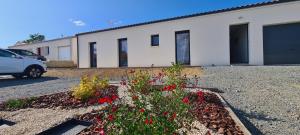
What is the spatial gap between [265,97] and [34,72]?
11395 mm

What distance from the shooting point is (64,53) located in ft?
93.4

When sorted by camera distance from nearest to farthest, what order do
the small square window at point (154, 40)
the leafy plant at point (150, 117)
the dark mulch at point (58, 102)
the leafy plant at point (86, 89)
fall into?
the leafy plant at point (150, 117)
the dark mulch at point (58, 102)
the leafy plant at point (86, 89)
the small square window at point (154, 40)

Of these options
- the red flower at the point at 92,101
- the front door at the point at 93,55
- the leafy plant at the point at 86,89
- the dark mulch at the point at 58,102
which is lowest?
the dark mulch at the point at 58,102

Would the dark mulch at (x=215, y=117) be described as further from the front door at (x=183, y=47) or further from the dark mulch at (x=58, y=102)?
the front door at (x=183, y=47)

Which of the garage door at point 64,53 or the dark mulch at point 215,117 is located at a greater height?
the garage door at point 64,53

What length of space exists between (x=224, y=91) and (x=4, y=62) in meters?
10.5

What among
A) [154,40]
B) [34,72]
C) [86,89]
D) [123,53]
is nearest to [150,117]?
[86,89]

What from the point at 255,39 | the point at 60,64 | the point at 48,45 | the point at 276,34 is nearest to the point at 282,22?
the point at 276,34

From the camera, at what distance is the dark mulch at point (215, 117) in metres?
3.54

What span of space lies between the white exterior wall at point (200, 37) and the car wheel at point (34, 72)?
654 centimetres

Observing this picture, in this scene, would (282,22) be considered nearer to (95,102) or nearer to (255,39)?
(255,39)

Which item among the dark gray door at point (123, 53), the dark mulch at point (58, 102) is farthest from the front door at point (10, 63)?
the dark gray door at point (123, 53)

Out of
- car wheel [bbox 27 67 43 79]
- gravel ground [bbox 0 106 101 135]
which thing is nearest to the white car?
car wheel [bbox 27 67 43 79]

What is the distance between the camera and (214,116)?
4.17 m
